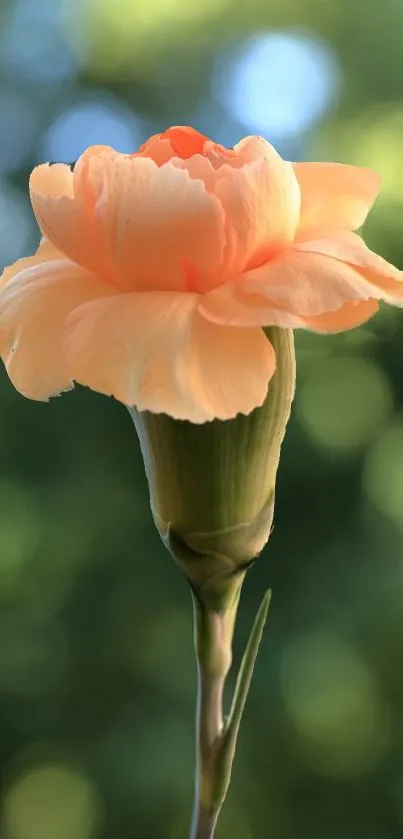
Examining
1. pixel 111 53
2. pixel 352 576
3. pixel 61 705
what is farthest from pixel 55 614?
pixel 111 53

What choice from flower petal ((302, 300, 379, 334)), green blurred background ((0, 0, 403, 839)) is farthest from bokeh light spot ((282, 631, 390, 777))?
flower petal ((302, 300, 379, 334))

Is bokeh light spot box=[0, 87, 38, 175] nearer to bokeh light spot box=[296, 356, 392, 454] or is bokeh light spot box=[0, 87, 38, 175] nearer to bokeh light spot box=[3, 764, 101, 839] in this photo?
bokeh light spot box=[296, 356, 392, 454]

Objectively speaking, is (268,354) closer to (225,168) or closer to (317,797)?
(225,168)

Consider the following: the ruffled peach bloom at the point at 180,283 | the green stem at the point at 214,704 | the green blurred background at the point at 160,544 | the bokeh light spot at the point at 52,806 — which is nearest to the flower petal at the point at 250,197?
the ruffled peach bloom at the point at 180,283

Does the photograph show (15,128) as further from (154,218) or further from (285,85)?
(154,218)

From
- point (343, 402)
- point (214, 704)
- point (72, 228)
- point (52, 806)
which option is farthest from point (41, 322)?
point (52, 806)
